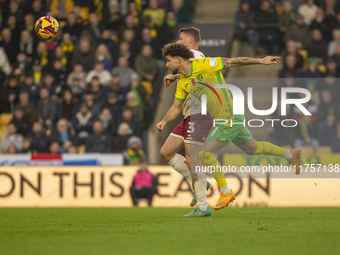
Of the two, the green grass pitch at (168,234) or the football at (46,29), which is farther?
the football at (46,29)

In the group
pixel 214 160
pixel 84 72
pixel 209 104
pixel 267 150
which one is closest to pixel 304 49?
pixel 84 72

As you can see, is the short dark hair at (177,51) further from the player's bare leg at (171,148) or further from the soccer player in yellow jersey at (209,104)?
the player's bare leg at (171,148)

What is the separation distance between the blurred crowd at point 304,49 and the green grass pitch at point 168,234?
3.85m

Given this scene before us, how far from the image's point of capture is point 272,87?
14.0 meters

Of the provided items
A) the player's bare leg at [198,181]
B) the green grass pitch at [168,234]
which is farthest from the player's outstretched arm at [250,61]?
the green grass pitch at [168,234]

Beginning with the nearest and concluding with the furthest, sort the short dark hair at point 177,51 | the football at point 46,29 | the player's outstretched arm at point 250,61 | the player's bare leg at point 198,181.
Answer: the player's outstretched arm at point 250,61 < the short dark hair at point 177,51 < the player's bare leg at point 198,181 < the football at point 46,29

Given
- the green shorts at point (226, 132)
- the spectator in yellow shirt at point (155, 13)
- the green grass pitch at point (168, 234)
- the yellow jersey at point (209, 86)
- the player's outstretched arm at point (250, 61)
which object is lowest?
the green grass pitch at point (168, 234)

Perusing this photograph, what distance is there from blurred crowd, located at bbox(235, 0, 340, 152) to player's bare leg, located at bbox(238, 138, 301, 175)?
3.56 m

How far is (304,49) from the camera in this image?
14.6 meters

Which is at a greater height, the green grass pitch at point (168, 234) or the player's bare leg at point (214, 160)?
the player's bare leg at point (214, 160)

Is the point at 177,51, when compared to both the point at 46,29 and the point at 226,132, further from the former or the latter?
the point at 46,29

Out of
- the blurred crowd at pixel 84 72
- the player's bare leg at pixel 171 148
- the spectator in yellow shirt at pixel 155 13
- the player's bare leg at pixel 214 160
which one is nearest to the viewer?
the player's bare leg at pixel 214 160

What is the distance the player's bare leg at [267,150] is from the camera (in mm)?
8422

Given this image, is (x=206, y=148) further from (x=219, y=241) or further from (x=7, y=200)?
(x=7, y=200)
